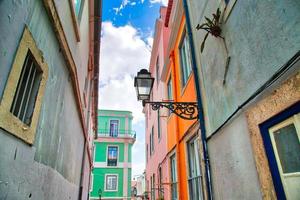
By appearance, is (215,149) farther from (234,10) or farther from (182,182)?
(182,182)

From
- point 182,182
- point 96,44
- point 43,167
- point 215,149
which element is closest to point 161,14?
point 96,44

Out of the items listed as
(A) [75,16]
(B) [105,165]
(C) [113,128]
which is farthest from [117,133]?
(A) [75,16]

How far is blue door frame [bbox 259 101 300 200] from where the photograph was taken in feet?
5.84

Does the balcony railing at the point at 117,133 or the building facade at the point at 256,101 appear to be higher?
the balcony railing at the point at 117,133

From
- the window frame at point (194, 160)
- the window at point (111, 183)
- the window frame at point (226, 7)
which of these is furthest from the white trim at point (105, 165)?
the window frame at point (226, 7)

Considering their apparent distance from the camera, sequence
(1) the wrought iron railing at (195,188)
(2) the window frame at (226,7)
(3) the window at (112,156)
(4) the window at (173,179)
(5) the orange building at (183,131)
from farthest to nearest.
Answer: (3) the window at (112,156) < (4) the window at (173,179) < (5) the orange building at (183,131) < (1) the wrought iron railing at (195,188) < (2) the window frame at (226,7)

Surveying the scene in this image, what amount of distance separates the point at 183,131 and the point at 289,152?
399cm

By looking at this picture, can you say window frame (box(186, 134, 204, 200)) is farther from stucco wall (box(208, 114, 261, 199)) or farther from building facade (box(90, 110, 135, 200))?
building facade (box(90, 110, 135, 200))

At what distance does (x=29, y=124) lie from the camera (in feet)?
6.96

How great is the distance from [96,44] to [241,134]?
6824 millimetres

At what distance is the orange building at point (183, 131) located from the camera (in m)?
4.98

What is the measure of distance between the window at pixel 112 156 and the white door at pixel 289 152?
25.8m

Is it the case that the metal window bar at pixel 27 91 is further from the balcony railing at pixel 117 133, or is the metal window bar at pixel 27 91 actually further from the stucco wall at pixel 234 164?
the balcony railing at pixel 117 133

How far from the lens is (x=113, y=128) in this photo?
91.5 ft
